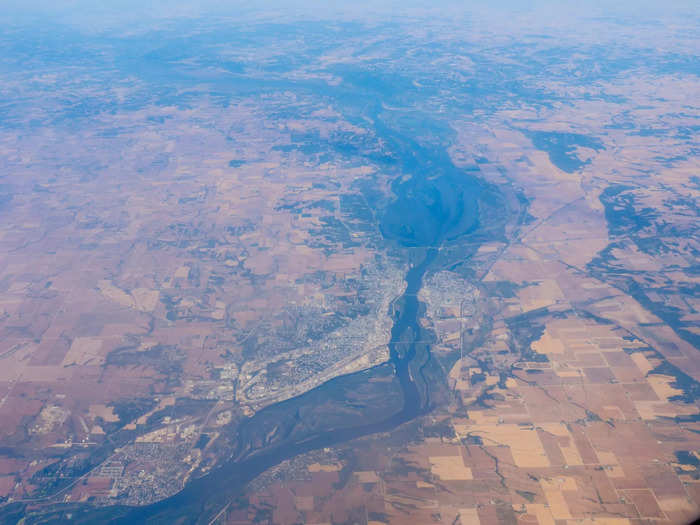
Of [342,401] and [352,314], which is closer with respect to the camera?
[342,401]

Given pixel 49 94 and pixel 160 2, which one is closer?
pixel 49 94

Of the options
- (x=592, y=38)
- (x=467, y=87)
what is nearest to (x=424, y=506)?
(x=467, y=87)

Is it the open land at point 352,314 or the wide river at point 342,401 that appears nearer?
the wide river at point 342,401

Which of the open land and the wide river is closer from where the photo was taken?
the wide river

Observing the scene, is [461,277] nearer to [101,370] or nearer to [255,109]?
[101,370]

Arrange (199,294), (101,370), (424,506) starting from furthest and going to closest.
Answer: (199,294) < (101,370) < (424,506)

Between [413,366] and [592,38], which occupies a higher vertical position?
[592,38]

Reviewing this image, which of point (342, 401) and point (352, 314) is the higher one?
point (352, 314)

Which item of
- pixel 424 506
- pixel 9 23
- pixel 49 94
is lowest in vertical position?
pixel 424 506

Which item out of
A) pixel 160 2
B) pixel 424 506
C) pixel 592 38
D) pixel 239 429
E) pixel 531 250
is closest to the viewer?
pixel 424 506
